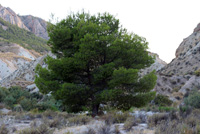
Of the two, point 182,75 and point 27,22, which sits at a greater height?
point 27,22

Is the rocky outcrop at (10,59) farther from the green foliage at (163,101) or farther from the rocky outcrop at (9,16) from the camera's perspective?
the rocky outcrop at (9,16)

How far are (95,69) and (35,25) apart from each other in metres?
171

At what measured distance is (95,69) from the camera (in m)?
11.6

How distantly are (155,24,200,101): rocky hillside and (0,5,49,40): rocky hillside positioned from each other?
12846 centimetres

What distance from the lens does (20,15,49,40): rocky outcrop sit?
165 meters

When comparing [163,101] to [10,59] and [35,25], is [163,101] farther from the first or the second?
[35,25]

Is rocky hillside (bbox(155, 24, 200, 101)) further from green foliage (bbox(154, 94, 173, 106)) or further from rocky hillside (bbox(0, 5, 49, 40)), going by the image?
rocky hillside (bbox(0, 5, 49, 40))

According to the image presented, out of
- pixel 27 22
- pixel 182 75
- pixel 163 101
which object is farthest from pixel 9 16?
pixel 163 101

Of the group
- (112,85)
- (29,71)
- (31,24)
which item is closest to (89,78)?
(112,85)

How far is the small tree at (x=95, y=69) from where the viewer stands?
10.8 m

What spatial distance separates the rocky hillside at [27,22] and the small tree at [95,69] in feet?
499

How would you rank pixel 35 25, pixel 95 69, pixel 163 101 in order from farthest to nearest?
pixel 35 25
pixel 163 101
pixel 95 69

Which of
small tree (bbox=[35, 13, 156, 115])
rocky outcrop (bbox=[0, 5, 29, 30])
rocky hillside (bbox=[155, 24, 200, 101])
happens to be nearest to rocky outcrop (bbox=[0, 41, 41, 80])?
rocky hillside (bbox=[155, 24, 200, 101])

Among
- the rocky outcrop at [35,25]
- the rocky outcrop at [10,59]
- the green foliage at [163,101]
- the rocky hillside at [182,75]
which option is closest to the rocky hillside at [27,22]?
the rocky outcrop at [35,25]
